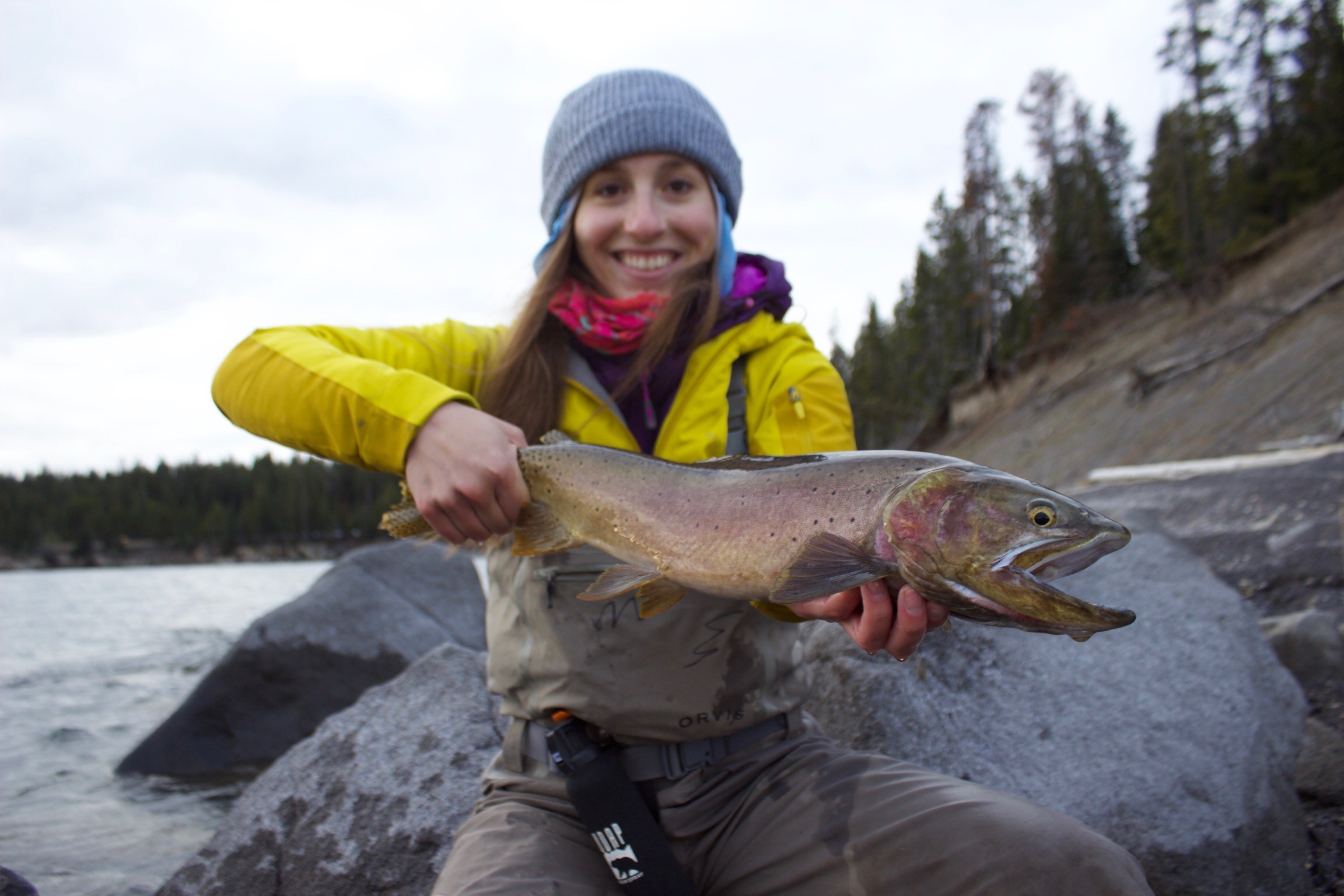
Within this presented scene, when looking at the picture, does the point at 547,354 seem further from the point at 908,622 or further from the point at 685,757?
the point at 908,622

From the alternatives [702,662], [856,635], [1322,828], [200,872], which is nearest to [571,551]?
[702,662]

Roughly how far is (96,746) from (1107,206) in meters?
43.6

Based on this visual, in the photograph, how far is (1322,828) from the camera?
3545 mm

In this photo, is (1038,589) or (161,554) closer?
(1038,589)

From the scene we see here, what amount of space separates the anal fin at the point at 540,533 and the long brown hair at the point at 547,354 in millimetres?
506

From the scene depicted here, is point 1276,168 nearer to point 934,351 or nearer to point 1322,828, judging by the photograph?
point 934,351

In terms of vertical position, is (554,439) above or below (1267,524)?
above

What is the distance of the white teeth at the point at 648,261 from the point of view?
3.30 m

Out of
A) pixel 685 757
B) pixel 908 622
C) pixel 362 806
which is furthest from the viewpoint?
pixel 362 806

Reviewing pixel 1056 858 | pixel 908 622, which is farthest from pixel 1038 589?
pixel 1056 858

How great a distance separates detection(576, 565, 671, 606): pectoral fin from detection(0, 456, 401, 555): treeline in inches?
3257

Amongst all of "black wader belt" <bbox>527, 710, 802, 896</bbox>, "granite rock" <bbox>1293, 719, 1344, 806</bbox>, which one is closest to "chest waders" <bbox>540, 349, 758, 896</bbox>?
"black wader belt" <bbox>527, 710, 802, 896</bbox>

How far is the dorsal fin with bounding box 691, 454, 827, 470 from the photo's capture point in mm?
2281

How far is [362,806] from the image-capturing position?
3.67 meters
